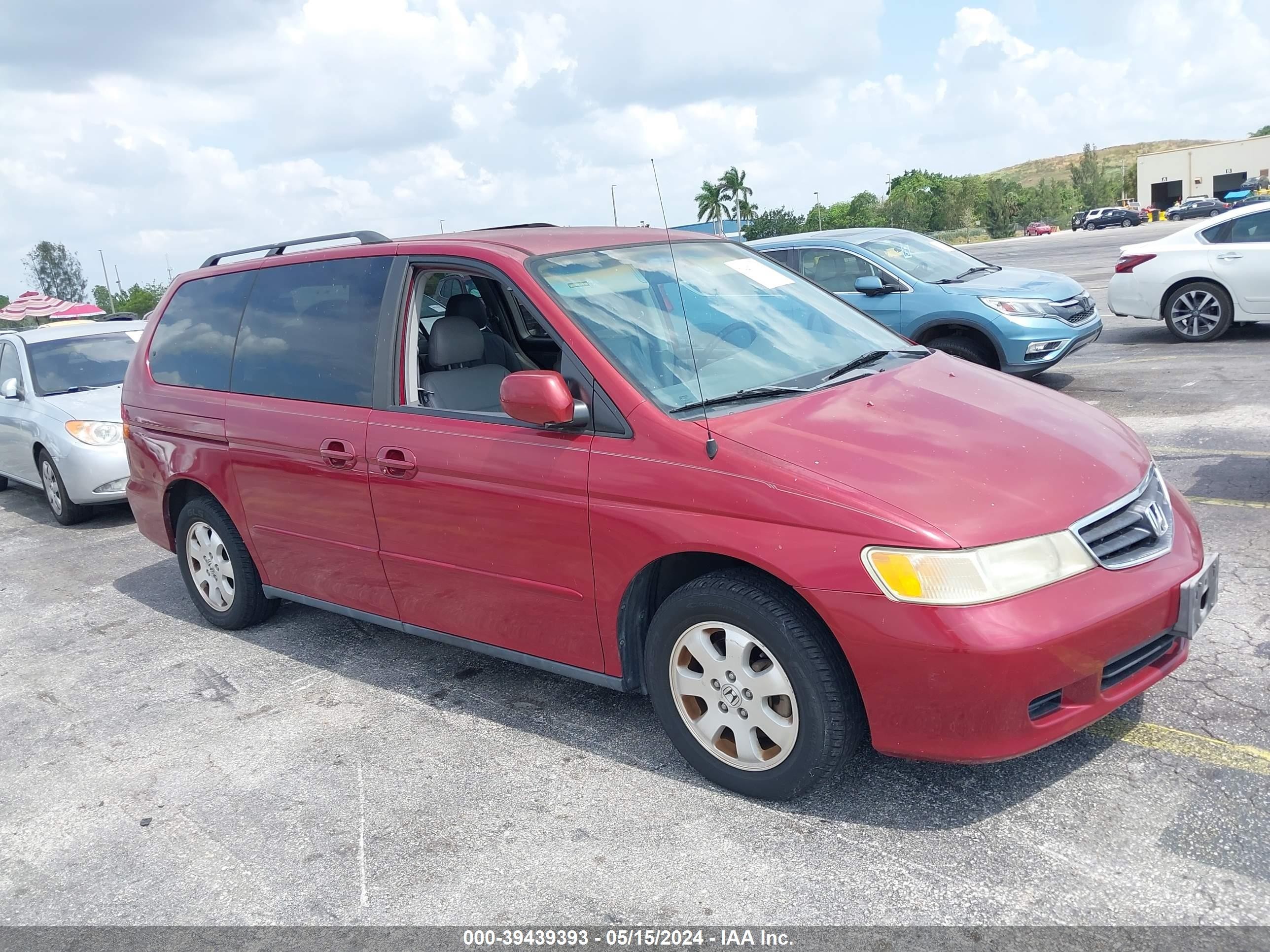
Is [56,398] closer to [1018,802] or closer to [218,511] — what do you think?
[218,511]

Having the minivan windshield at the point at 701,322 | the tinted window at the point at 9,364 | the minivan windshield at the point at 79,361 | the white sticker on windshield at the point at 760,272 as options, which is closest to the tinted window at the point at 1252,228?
the minivan windshield at the point at 701,322

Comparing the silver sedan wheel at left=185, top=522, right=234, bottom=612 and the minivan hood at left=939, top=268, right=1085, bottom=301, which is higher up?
the minivan hood at left=939, top=268, right=1085, bottom=301

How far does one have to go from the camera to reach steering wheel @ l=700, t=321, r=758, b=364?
3.79 metres

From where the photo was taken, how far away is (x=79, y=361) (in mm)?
9625

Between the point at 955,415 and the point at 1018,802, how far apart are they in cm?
123

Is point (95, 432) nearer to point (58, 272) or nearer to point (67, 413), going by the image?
point (67, 413)

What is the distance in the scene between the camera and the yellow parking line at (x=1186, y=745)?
129 inches

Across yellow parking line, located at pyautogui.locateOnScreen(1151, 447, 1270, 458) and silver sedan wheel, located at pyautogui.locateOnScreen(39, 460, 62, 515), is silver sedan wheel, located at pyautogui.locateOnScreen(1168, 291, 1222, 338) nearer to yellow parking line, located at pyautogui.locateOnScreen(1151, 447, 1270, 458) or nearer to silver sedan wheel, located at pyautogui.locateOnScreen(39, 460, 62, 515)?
yellow parking line, located at pyautogui.locateOnScreen(1151, 447, 1270, 458)

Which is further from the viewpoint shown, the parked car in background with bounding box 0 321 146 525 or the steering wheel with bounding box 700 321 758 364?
the parked car in background with bounding box 0 321 146 525

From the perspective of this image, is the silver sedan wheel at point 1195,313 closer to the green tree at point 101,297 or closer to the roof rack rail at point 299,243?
the roof rack rail at point 299,243

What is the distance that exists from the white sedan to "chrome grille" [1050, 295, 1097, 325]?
2151 mm

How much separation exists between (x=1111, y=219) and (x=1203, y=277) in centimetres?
6238

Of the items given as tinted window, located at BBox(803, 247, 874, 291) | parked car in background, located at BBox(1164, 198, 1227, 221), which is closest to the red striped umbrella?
tinted window, located at BBox(803, 247, 874, 291)

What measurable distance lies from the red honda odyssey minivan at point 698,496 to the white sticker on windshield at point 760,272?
1.1 inches
